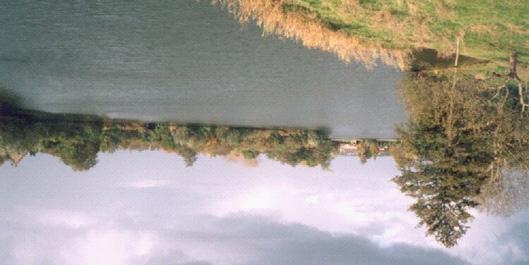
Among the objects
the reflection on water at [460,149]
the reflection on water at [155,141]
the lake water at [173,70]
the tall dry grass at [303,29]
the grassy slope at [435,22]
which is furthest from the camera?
the reflection on water at [155,141]

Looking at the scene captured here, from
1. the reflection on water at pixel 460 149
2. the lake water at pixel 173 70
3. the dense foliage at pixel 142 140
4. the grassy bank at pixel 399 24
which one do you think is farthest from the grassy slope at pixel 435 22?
the dense foliage at pixel 142 140

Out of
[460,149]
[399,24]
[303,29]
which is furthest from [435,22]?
[460,149]

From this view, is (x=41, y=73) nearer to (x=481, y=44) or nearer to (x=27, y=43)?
(x=27, y=43)

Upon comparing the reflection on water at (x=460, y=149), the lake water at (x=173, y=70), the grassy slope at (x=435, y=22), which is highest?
the lake water at (x=173, y=70)

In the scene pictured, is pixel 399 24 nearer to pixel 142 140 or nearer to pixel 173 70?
pixel 173 70

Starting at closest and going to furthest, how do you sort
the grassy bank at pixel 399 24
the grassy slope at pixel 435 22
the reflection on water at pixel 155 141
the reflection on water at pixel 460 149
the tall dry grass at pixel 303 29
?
the grassy slope at pixel 435 22, the grassy bank at pixel 399 24, the tall dry grass at pixel 303 29, the reflection on water at pixel 460 149, the reflection on water at pixel 155 141

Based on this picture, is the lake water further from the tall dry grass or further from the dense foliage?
the dense foliage

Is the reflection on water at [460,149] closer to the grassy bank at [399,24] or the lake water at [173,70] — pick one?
the grassy bank at [399,24]
